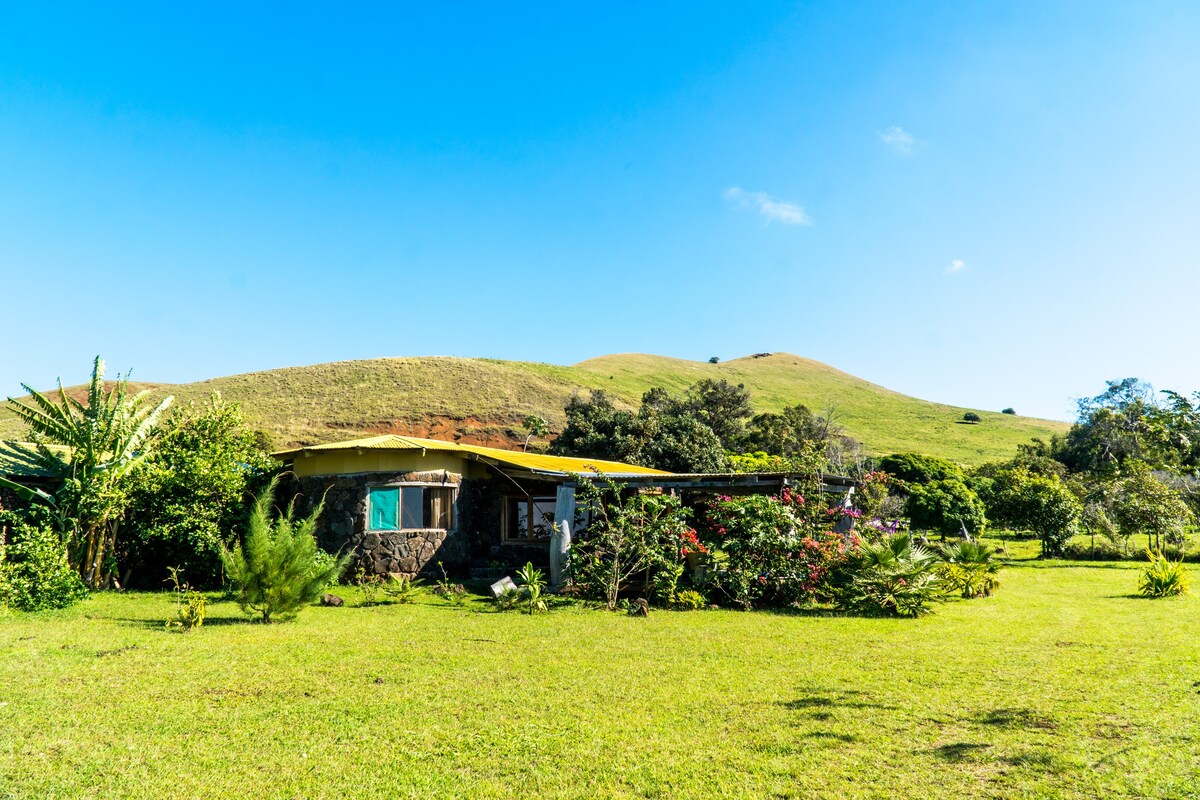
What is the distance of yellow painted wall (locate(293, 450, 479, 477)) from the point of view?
16.3m

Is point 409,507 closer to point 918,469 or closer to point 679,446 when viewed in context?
point 679,446

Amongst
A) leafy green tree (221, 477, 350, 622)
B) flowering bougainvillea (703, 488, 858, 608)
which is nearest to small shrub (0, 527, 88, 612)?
leafy green tree (221, 477, 350, 622)

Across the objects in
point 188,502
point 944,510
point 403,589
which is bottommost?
point 403,589

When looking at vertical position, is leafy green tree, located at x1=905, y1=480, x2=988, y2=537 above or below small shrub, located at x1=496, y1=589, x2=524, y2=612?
above

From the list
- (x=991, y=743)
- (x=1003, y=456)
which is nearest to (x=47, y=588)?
(x=991, y=743)

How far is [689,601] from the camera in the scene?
12836 mm

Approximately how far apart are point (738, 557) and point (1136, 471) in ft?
54.8

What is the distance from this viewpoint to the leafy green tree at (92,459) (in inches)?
515

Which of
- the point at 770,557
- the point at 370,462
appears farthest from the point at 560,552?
the point at 370,462

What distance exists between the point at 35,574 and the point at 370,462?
6388 mm

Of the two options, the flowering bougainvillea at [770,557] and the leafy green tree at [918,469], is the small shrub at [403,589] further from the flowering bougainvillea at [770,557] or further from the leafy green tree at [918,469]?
the leafy green tree at [918,469]

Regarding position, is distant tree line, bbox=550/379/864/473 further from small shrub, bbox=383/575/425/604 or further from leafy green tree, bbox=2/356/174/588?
leafy green tree, bbox=2/356/174/588

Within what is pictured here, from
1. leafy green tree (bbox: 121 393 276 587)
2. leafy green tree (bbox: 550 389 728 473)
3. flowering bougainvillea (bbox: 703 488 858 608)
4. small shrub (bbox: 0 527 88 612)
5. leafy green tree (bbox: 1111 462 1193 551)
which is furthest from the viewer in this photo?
leafy green tree (bbox: 550 389 728 473)

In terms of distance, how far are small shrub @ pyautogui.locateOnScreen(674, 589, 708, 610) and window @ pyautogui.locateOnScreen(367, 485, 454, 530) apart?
261 inches
